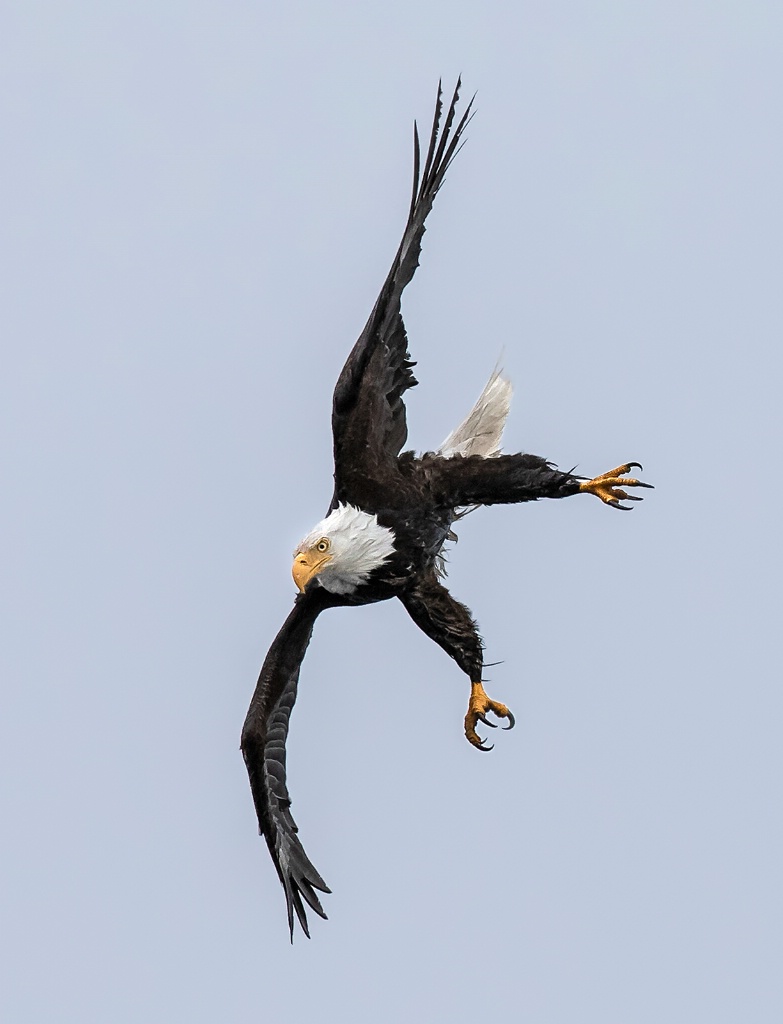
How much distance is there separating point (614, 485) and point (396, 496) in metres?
1.04

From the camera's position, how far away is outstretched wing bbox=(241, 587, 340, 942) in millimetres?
11367

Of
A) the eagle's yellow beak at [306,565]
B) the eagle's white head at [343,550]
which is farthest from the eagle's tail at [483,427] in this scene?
the eagle's yellow beak at [306,565]

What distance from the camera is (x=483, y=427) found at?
11.9 m

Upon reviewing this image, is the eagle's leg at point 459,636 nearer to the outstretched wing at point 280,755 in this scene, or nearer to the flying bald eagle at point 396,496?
the flying bald eagle at point 396,496

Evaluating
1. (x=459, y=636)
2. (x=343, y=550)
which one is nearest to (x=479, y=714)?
(x=459, y=636)

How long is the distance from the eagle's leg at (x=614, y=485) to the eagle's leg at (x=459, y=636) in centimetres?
99

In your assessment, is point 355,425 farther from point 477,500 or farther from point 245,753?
point 245,753

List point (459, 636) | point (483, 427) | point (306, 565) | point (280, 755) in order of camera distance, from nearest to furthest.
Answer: point (306, 565)
point (459, 636)
point (280, 755)
point (483, 427)

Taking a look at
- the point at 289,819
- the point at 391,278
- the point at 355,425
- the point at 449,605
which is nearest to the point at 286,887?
the point at 289,819

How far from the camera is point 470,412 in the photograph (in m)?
11.9

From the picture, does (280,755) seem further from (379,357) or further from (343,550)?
(379,357)

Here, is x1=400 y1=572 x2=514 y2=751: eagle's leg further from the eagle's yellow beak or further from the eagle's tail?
the eagle's tail

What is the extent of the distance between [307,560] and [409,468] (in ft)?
2.40

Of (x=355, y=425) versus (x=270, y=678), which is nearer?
(x=355, y=425)
